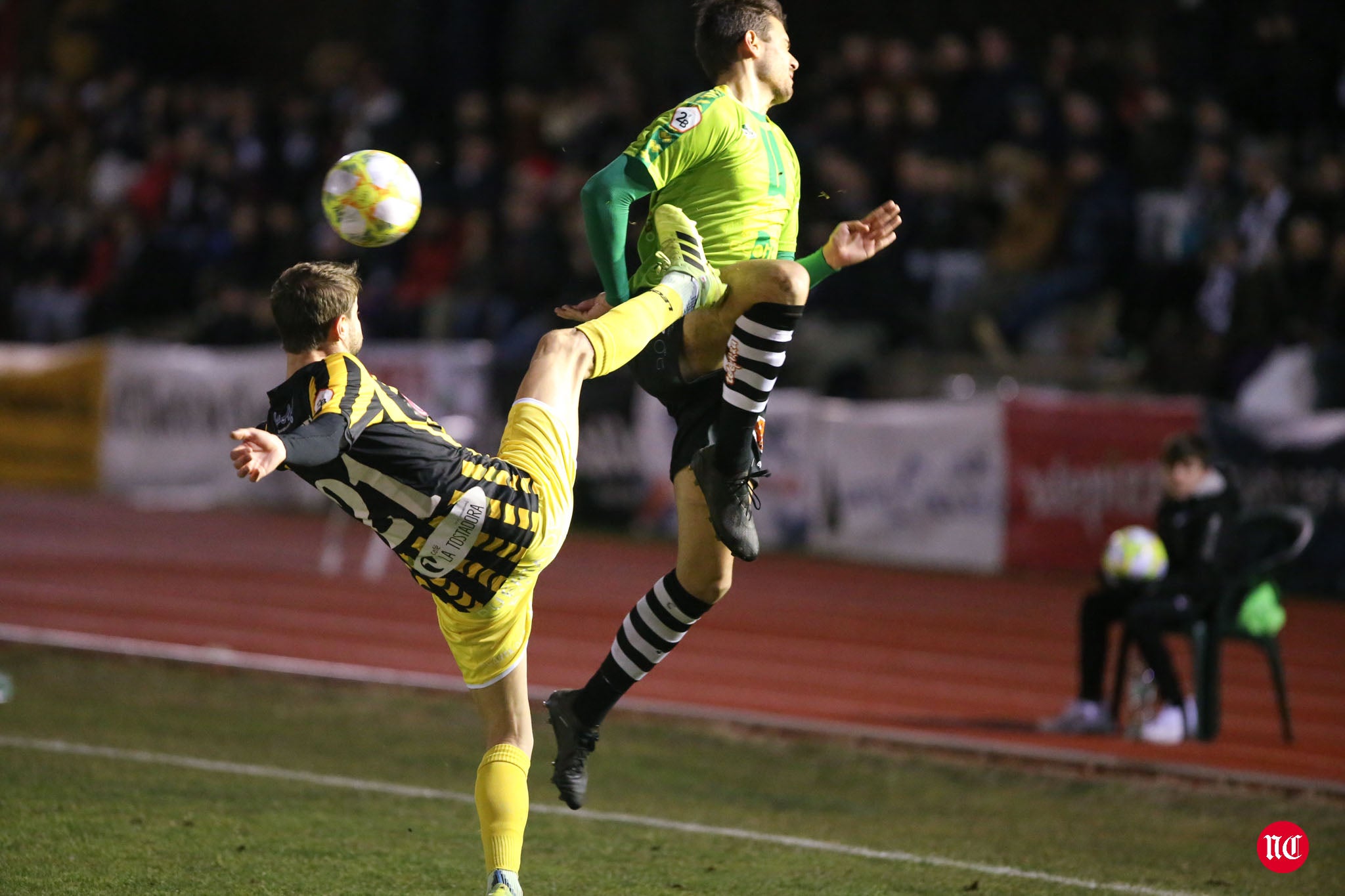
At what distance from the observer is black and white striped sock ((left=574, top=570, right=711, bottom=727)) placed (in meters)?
5.95

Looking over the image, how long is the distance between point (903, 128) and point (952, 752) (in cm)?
896

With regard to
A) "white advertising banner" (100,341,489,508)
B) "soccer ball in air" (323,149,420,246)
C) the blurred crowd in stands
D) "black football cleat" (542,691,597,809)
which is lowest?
"black football cleat" (542,691,597,809)

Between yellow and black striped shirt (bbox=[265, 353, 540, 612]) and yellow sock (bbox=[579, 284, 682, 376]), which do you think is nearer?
yellow and black striped shirt (bbox=[265, 353, 540, 612])

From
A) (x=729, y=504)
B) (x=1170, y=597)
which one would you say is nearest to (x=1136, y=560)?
(x=1170, y=597)

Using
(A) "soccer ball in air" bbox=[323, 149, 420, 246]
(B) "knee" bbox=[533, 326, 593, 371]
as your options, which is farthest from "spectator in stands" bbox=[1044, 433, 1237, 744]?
(A) "soccer ball in air" bbox=[323, 149, 420, 246]

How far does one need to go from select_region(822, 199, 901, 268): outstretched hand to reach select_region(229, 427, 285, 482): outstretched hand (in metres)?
2.31

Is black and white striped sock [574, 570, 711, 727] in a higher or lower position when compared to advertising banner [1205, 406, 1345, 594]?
lower

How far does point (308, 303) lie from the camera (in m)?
4.80

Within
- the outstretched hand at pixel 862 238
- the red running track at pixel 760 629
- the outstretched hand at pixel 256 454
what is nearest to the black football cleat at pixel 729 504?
the outstretched hand at pixel 862 238

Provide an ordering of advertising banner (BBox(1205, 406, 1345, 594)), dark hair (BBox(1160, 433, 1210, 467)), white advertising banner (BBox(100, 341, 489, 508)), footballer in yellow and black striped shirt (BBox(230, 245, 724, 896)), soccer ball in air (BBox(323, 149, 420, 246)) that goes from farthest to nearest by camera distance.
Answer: white advertising banner (BBox(100, 341, 489, 508))
advertising banner (BBox(1205, 406, 1345, 594))
dark hair (BBox(1160, 433, 1210, 467))
soccer ball in air (BBox(323, 149, 420, 246))
footballer in yellow and black striped shirt (BBox(230, 245, 724, 896))

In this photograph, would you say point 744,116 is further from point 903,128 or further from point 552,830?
point 903,128

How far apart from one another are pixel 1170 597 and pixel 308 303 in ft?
16.5

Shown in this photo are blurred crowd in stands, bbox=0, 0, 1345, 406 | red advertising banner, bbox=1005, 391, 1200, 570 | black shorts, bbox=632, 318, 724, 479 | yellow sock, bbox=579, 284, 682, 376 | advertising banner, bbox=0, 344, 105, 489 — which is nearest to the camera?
yellow sock, bbox=579, 284, 682, 376

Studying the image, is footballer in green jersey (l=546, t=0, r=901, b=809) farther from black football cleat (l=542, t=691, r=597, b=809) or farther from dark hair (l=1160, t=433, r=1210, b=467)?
dark hair (l=1160, t=433, r=1210, b=467)
